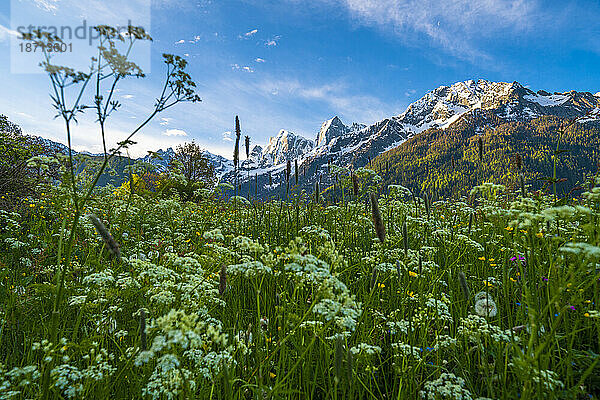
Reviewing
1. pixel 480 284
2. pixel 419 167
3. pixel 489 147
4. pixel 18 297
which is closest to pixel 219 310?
pixel 18 297

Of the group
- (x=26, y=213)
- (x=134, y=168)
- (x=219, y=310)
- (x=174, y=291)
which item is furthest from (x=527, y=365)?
(x=26, y=213)

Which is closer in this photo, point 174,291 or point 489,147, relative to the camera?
point 174,291

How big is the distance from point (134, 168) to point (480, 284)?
5608 millimetres

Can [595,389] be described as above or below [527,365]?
below

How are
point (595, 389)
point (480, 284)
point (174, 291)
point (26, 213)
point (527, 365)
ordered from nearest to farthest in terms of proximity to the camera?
point (527, 365)
point (595, 389)
point (174, 291)
point (480, 284)
point (26, 213)

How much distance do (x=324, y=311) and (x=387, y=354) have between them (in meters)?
1.72

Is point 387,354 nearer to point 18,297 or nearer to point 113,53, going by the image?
point 113,53

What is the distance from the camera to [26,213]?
7.26 m

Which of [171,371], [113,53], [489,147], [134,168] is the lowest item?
[171,371]

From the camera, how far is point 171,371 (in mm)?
1861

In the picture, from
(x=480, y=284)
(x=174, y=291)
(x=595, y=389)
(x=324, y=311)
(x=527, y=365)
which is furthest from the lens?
(x=480, y=284)

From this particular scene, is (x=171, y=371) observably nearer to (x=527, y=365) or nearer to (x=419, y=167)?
(x=527, y=365)

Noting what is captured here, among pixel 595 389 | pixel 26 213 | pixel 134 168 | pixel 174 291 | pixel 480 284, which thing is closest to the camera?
pixel 595 389

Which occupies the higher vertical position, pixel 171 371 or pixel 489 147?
pixel 489 147
